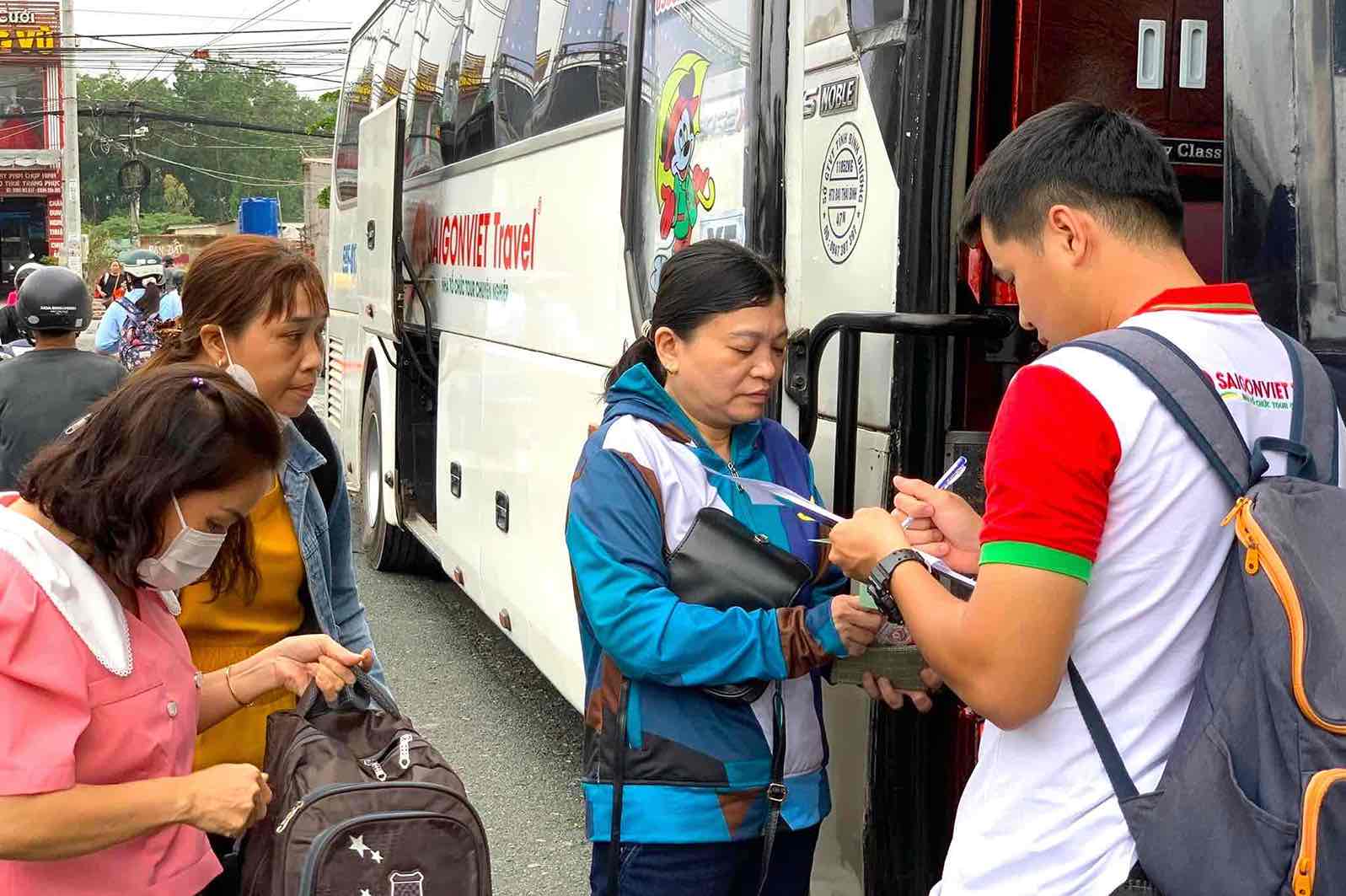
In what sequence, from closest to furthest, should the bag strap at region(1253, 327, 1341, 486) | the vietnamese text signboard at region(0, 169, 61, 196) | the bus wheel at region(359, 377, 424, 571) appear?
1. the bag strap at region(1253, 327, 1341, 486)
2. the bus wheel at region(359, 377, 424, 571)
3. the vietnamese text signboard at region(0, 169, 61, 196)

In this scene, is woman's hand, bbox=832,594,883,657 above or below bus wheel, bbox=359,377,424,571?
above

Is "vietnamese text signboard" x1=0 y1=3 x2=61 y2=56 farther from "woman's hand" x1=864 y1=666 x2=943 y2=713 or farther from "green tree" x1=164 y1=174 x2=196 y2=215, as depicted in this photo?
"woman's hand" x1=864 y1=666 x2=943 y2=713

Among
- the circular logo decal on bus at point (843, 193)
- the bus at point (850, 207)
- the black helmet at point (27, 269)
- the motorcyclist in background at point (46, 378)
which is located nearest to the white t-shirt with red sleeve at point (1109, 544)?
the bus at point (850, 207)

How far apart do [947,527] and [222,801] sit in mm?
1061

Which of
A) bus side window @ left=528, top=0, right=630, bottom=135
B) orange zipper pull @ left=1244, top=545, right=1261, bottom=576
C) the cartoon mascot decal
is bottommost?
orange zipper pull @ left=1244, top=545, right=1261, bottom=576

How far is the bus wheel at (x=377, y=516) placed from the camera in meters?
9.06

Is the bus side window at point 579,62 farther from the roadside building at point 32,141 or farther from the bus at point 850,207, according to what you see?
the roadside building at point 32,141

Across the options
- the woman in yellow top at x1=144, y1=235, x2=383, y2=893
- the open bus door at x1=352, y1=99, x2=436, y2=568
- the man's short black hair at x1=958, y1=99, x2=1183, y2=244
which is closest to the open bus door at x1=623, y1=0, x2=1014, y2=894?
the man's short black hair at x1=958, y1=99, x2=1183, y2=244

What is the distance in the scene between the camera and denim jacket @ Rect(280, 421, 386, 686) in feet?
9.20

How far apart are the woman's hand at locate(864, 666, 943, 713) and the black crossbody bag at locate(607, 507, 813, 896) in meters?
0.19

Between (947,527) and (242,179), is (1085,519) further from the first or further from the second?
(242,179)

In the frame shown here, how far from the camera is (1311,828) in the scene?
5.19ft

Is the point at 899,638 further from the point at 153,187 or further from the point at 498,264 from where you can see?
the point at 153,187

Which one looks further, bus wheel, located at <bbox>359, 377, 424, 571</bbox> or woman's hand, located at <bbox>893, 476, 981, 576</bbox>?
bus wheel, located at <bbox>359, 377, 424, 571</bbox>
